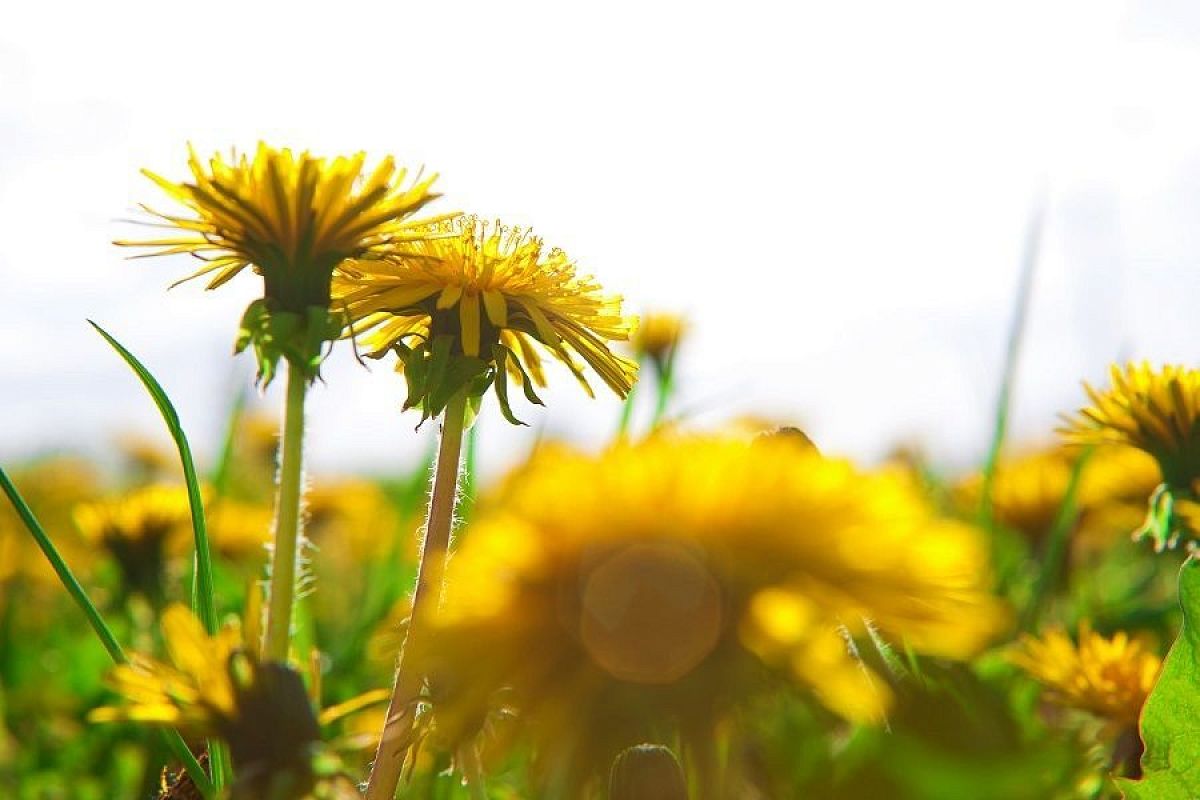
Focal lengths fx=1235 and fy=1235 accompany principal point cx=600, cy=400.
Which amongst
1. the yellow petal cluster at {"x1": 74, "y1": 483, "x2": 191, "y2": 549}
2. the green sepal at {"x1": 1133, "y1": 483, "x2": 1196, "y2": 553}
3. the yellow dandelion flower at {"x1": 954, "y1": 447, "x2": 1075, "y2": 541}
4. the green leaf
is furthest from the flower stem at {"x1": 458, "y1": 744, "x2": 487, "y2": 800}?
the yellow dandelion flower at {"x1": 954, "y1": 447, "x2": 1075, "y2": 541}

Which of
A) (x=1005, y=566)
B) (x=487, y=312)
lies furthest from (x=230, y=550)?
(x=487, y=312)

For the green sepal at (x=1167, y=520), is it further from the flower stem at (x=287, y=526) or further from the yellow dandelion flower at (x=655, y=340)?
the yellow dandelion flower at (x=655, y=340)

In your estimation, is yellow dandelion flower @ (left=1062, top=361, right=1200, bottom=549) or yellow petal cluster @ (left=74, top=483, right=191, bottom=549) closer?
yellow dandelion flower @ (left=1062, top=361, right=1200, bottom=549)

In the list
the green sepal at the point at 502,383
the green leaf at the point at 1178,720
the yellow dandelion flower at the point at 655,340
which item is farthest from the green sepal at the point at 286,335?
the yellow dandelion flower at the point at 655,340

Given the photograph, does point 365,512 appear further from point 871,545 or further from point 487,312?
point 871,545

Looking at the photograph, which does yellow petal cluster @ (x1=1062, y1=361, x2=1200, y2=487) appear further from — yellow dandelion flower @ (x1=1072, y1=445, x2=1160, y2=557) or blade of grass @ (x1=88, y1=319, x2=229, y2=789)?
blade of grass @ (x1=88, y1=319, x2=229, y2=789)

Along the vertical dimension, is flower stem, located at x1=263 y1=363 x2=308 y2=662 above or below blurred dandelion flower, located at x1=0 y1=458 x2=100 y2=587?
above

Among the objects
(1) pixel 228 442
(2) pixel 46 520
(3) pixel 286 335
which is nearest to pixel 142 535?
(1) pixel 228 442
